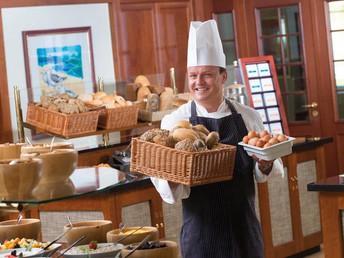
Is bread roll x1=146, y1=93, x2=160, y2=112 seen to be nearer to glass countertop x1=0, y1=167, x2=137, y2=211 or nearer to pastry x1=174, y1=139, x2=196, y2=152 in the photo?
pastry x1=174, y1=139, x2=196, y2=152

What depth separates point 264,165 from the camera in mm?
3510

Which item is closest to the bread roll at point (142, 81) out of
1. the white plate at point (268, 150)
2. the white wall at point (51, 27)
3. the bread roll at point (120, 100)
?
the white wall at point (51, 27)

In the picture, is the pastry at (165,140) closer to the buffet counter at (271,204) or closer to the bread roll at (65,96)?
→ the buffet counter at (271,204)

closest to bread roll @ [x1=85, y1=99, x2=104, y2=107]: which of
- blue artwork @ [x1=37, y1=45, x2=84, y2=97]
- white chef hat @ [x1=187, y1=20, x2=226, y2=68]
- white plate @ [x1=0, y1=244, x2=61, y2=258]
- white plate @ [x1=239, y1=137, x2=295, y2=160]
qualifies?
blue artwork @ [x1=37, y1=45, x2=84, y2=97]

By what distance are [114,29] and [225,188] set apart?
4.63 metres

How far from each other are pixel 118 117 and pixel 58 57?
53.3 inches

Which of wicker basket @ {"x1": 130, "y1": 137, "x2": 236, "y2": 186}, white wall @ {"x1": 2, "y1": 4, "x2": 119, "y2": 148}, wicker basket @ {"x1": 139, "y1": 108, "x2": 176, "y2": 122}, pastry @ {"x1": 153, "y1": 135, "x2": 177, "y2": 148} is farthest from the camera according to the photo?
white wall @ {"x1": 2, "y1": 4, "x2": 119, "y2": 148}

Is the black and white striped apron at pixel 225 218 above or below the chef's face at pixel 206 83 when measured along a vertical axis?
below

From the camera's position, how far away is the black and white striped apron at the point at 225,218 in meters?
3.60

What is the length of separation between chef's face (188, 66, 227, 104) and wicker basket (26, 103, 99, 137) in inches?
97.1

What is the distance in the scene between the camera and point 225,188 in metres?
3.60

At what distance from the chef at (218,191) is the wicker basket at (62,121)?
2348mm

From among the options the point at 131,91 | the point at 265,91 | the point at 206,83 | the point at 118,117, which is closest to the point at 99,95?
the point at 118,117

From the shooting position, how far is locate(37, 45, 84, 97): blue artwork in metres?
7.27
